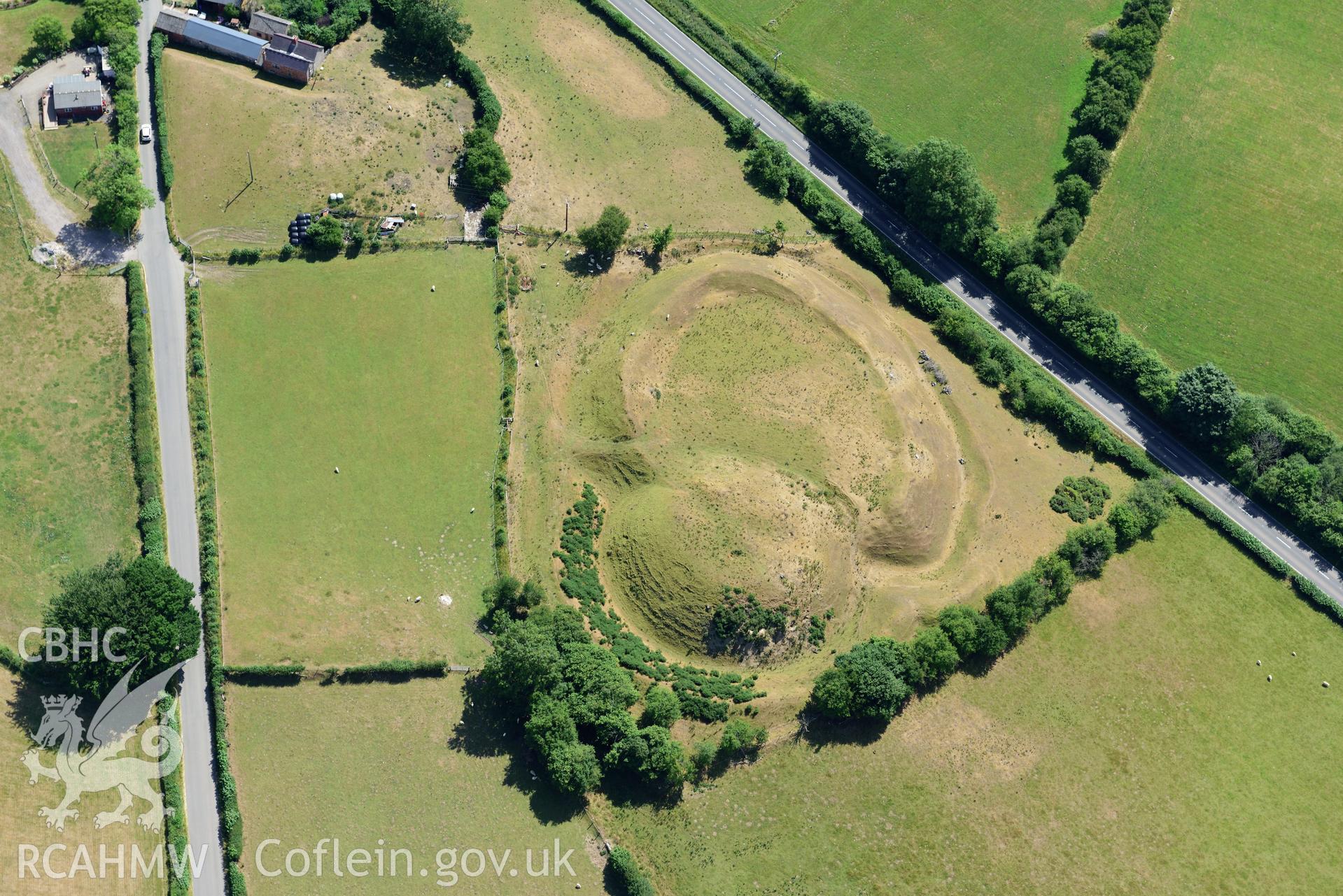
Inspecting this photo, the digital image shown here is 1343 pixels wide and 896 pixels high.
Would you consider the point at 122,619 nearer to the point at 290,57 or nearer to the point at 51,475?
the point at 51,475

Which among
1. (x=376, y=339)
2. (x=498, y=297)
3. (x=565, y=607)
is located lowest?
(x=565, y=607)

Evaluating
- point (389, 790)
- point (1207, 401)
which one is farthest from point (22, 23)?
point (1207, 401)

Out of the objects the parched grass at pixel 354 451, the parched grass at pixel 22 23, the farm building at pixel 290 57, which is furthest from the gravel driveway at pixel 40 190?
the farm building at pixel 290 57

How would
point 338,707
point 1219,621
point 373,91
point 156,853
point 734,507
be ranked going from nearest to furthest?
point 156,853, point 338,707, point 734,507, point 1219,621, point 373,91

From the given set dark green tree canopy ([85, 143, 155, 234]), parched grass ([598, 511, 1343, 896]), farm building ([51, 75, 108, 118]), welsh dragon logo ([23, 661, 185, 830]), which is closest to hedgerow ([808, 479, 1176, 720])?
parched grass ([598, 511, 1343, 896])

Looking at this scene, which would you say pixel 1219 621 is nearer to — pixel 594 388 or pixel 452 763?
pixel 594 388

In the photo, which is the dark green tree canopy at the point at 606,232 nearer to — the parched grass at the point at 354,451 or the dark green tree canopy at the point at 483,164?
the dark green tree canopy at the point at 483,164

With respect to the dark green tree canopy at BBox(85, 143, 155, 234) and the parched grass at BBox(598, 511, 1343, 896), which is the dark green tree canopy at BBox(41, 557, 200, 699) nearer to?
the dark green tree canopy at BBox(85, 143, 155, 234)

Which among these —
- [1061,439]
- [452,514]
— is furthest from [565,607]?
[1061,439]
